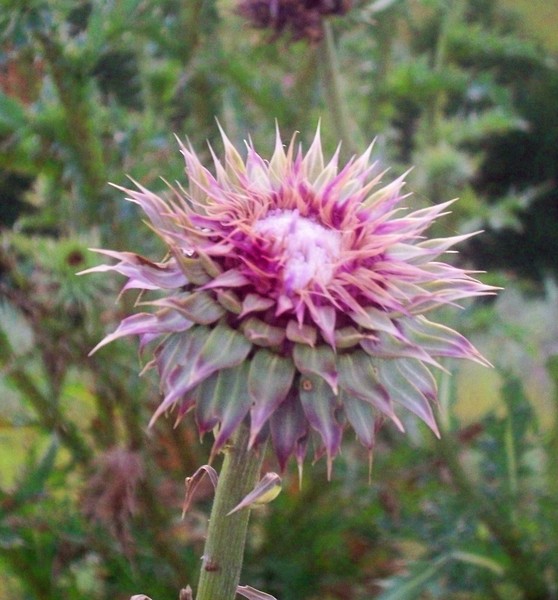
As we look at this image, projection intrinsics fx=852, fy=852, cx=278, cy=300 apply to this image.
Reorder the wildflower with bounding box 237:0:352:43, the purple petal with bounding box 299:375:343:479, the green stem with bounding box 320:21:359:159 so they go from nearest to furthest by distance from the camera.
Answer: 1. the purple petal with bounding box 299:375:343:479
2. the wildflower with bounding box 237:0:352:43
3. the green stem with bounding box 320:21:359:159

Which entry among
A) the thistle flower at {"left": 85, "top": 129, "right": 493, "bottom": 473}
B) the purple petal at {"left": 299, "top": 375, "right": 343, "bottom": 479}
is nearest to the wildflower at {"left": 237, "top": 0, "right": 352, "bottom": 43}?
the thistle flower at {"left": 85, "top": 129, "right": 493, "bottom": 473}

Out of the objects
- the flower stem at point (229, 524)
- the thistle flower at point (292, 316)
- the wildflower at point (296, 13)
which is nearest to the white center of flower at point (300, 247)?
the thistle flower at point (292, 316)

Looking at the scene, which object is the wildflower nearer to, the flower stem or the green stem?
the green stem

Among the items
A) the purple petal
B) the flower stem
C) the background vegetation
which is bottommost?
the flower stem

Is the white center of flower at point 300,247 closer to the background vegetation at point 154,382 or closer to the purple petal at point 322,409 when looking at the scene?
the purple petal at point 322,409

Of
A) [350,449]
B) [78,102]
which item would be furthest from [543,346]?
[78,102]

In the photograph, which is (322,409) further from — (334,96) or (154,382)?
(334,96)
